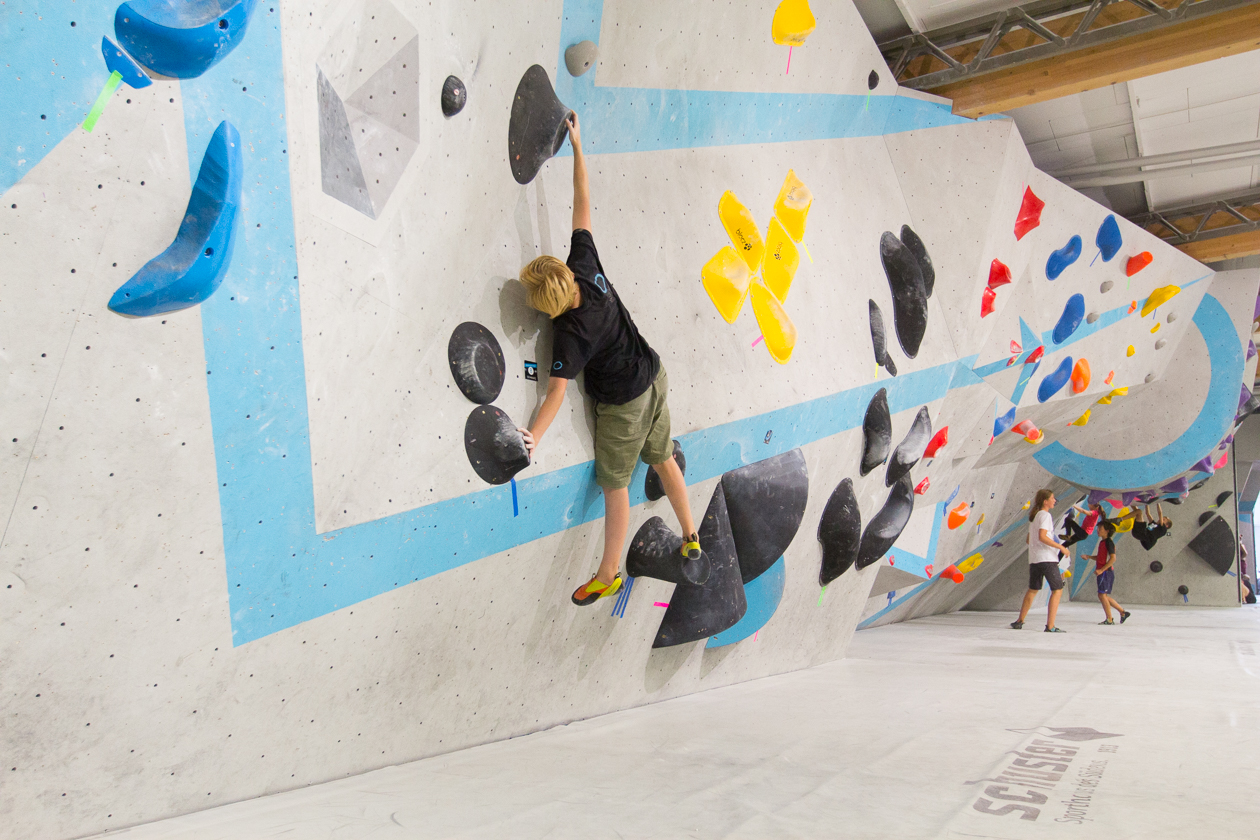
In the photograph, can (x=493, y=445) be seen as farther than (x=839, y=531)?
No

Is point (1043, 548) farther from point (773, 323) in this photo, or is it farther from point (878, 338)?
point (773, 323)

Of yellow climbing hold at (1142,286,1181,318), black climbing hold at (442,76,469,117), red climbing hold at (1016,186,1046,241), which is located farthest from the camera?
yellow climbing hold at (1142,286,1181,318)

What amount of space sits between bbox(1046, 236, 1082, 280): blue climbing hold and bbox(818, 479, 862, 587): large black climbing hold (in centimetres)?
265

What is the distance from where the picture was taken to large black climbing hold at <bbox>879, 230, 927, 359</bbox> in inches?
158

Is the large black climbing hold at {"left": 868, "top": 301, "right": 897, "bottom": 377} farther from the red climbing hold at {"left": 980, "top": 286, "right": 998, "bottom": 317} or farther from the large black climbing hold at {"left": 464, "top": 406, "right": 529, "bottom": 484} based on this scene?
→ the large black climbing hold at {"left": 464, "top": 406, "right": 529, "bottom": 484}

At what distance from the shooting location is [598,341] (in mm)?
2320

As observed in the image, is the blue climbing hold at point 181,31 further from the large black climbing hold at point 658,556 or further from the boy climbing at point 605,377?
the large black climbing hold at point 658,556

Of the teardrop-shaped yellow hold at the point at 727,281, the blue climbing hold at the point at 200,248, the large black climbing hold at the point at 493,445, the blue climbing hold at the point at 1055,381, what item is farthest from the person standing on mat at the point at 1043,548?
the blue climbing hold at the point at 200,248

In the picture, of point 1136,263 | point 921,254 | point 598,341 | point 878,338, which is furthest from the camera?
point 1136,263

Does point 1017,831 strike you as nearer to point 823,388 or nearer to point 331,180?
point 331,180

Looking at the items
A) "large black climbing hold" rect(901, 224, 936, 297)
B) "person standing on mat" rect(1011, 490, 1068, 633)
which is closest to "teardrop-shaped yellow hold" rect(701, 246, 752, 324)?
"large black climbing hold" rect(901, 224, 936, 297)

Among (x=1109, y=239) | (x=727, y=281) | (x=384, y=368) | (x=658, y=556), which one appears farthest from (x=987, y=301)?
(x=384, y=368)

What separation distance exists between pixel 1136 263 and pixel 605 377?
224 inches

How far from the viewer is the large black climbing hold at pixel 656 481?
8.89ft
